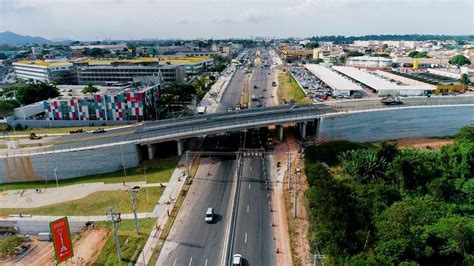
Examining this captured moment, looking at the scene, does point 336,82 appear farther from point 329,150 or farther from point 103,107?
point 103,107

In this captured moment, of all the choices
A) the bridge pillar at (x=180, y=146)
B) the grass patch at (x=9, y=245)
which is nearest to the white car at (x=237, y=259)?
the grass patch at (x=9, y=245)

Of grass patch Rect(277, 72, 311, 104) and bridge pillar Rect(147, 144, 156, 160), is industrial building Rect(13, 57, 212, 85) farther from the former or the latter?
bridge pillar Rect(147, 144, 156, 160)

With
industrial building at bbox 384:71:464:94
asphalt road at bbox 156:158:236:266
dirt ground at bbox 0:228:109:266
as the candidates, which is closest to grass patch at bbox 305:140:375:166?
asphalt road at bbox 156:158:236:266

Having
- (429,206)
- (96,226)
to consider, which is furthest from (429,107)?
(96,226)

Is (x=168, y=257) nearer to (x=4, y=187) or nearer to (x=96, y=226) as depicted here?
(x=96, y=226)

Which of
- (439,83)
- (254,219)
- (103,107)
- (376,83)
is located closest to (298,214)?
(254,219)

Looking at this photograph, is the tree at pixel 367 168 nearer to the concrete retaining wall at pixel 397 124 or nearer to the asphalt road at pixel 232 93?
the concrete retaining wall at pixel 397 124
